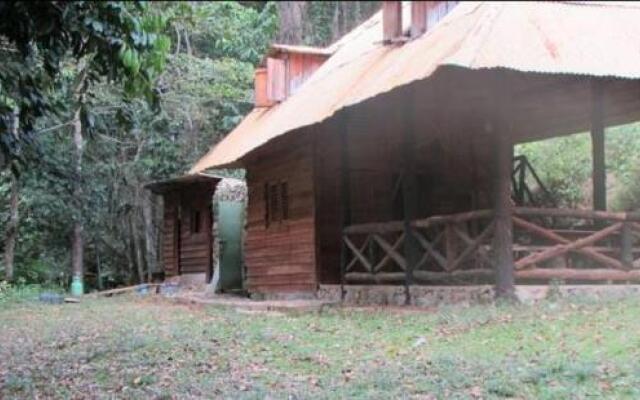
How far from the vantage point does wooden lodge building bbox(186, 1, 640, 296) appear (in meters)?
9.66

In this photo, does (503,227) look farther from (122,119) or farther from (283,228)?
(283,228)

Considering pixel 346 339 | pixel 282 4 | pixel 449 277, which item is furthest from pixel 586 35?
pixel 282 4

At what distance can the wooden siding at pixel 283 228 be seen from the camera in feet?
49.1

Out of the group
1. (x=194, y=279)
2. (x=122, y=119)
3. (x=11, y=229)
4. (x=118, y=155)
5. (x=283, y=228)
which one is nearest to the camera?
(x=122, y=119)

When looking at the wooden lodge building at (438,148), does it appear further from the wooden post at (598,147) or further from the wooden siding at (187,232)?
the wooden siding at (187,232)

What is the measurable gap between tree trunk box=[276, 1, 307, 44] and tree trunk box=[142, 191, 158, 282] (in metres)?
21.9

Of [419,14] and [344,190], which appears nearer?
[419,14]

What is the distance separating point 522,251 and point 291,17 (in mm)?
8240

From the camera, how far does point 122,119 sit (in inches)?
258

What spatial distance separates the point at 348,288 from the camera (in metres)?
13.4

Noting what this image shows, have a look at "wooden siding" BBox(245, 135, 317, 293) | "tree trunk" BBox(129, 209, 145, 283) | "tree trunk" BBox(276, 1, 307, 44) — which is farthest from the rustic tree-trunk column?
"tree trunk" BBox(129, 209, 145, 283)

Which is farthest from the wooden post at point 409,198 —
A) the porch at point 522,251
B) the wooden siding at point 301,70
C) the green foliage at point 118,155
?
the wooden siding at point 301,70

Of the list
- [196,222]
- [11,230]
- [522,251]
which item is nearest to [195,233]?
[196,222]

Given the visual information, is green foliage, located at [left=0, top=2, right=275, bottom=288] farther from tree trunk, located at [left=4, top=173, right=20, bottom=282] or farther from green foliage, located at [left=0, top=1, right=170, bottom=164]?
green foliage, located at [left=0, top=1, right=170, bottom=164]
